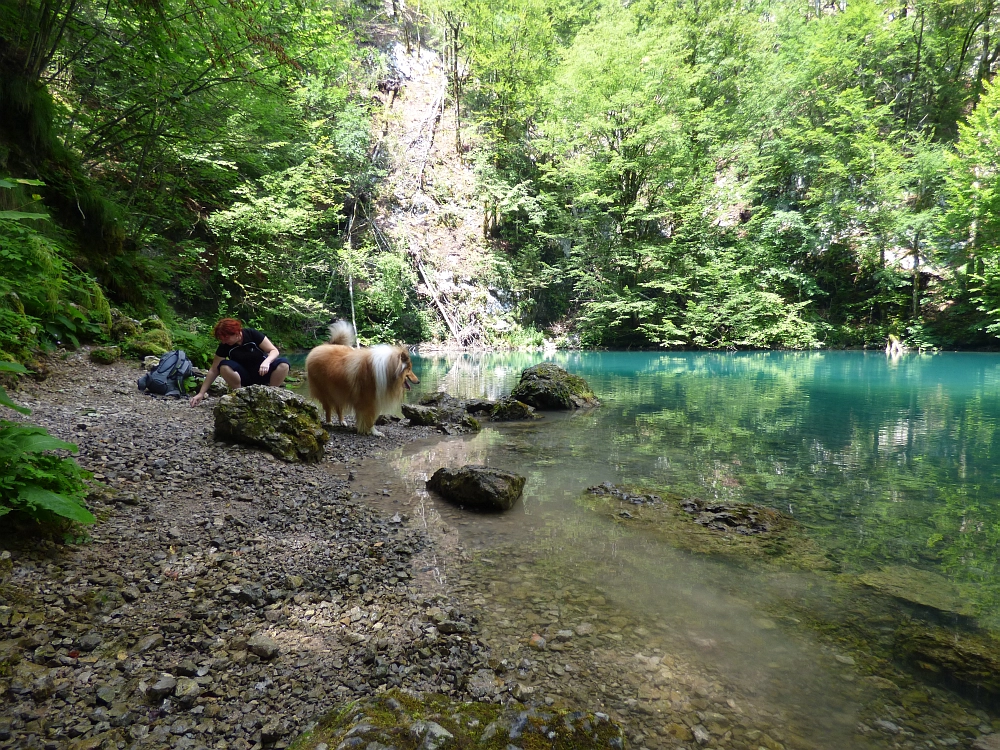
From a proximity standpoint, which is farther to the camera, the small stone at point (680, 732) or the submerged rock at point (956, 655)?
the submerged rock at point (956, 655)

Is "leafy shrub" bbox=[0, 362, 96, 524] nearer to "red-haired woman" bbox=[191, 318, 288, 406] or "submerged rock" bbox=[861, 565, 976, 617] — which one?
"red-haired woman" bbox=[191, 318, 288, 406]

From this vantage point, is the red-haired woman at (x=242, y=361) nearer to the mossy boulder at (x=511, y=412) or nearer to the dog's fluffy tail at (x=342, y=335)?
the dog's fluffy tail at (x=342, y=335)

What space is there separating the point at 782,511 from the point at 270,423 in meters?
5.29

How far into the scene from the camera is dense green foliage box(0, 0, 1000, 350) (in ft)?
61.2

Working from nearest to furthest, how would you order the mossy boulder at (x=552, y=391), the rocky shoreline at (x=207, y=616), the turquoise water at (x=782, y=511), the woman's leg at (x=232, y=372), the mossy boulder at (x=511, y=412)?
the rocky shoreline at (x=207, y=616) < the turquoise water at (x=782, y=511) < the woman's leg at (x=232, y=372) < the mossy boulder at (x=511, y=412) < the mossy boulder at (x=552, y=391)

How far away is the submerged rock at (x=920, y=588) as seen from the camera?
2.93 m

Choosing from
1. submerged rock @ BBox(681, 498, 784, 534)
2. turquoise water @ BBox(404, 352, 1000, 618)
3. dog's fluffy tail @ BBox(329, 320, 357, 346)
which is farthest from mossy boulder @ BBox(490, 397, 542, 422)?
submerged rock @ BBox(681, 498, 784, 534)

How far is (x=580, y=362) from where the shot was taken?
68.1ft

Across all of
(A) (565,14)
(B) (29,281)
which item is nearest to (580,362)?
(B) (29,281)

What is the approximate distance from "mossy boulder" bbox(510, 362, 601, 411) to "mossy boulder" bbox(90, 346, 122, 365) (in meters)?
7.24

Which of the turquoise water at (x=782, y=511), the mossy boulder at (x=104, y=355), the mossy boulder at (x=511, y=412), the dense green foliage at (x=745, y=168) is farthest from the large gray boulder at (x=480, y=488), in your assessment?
the dense green foliage at (x=745, y=168)

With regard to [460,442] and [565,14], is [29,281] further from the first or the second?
[565,14]

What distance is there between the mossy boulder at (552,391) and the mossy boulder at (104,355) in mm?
7236

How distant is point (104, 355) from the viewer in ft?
23.4
